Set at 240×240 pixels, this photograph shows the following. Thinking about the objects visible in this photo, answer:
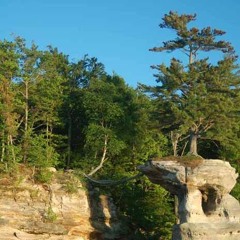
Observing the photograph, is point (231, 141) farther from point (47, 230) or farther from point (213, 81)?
point (47, 230)

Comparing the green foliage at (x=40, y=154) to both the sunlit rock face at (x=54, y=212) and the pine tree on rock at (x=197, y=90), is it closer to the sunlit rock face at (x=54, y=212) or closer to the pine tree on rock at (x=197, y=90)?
the sunlit rock face at (x=54, y=212)

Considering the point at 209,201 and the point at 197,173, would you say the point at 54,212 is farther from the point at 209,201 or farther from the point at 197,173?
the point at 209,201

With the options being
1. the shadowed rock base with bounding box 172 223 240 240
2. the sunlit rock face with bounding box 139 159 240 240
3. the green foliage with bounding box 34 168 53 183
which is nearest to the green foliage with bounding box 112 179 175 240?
the sunlit rock face with bounding box 139 159 240 240

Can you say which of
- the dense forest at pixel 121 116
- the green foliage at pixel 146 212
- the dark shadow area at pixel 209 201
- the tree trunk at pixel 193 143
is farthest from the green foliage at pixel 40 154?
the dark shadow area at pixel 209 201

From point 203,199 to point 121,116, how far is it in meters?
8.47

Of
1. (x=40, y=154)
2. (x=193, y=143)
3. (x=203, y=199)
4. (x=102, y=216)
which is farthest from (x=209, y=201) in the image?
(x=40, y=154)

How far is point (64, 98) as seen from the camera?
1270 inches

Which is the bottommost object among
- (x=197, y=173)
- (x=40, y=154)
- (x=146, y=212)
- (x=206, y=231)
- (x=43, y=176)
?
(x=206, y=231)

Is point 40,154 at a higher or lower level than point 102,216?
higher

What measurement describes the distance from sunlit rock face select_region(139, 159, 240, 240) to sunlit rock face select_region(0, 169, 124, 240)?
479 centimetres

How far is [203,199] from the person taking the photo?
80.3 feet

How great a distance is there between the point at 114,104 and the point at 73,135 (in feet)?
16.9

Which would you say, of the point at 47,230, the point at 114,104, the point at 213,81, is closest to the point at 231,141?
the point at 213,81

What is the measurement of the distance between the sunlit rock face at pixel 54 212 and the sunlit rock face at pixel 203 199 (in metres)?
4.79
